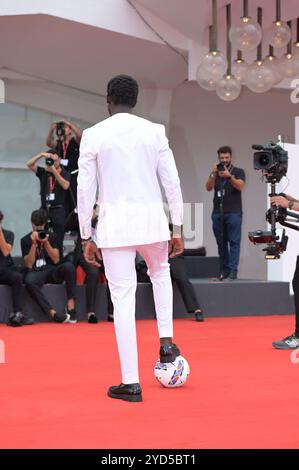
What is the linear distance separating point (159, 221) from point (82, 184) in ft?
1.17

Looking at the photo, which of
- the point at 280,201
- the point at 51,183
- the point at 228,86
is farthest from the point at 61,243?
the point at 280,201

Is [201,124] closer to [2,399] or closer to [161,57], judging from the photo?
[161,57]

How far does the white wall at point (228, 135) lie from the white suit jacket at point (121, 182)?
26.7ft

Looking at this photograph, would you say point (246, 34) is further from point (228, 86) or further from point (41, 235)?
point (41, 235)

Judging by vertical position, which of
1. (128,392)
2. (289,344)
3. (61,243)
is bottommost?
(289,344)

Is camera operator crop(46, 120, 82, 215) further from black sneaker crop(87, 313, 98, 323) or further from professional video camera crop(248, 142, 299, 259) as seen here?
professional video camera crop(248, 142, 299, 259)

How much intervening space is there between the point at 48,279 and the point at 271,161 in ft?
9.58

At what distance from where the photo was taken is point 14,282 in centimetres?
698

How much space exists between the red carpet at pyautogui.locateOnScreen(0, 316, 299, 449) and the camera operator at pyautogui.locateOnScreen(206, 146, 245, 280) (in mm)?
2464

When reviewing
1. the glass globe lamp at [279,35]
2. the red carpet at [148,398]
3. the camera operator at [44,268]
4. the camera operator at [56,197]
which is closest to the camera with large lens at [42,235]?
the camera operator at [44,268]

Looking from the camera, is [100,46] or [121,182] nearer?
[121,182]

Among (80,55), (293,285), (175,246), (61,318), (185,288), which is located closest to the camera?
(175,246)

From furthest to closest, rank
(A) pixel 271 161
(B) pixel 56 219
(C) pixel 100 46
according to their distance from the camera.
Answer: (C) pixel 100 46
(B) pixel 56 219
(A) pixel 271 161
